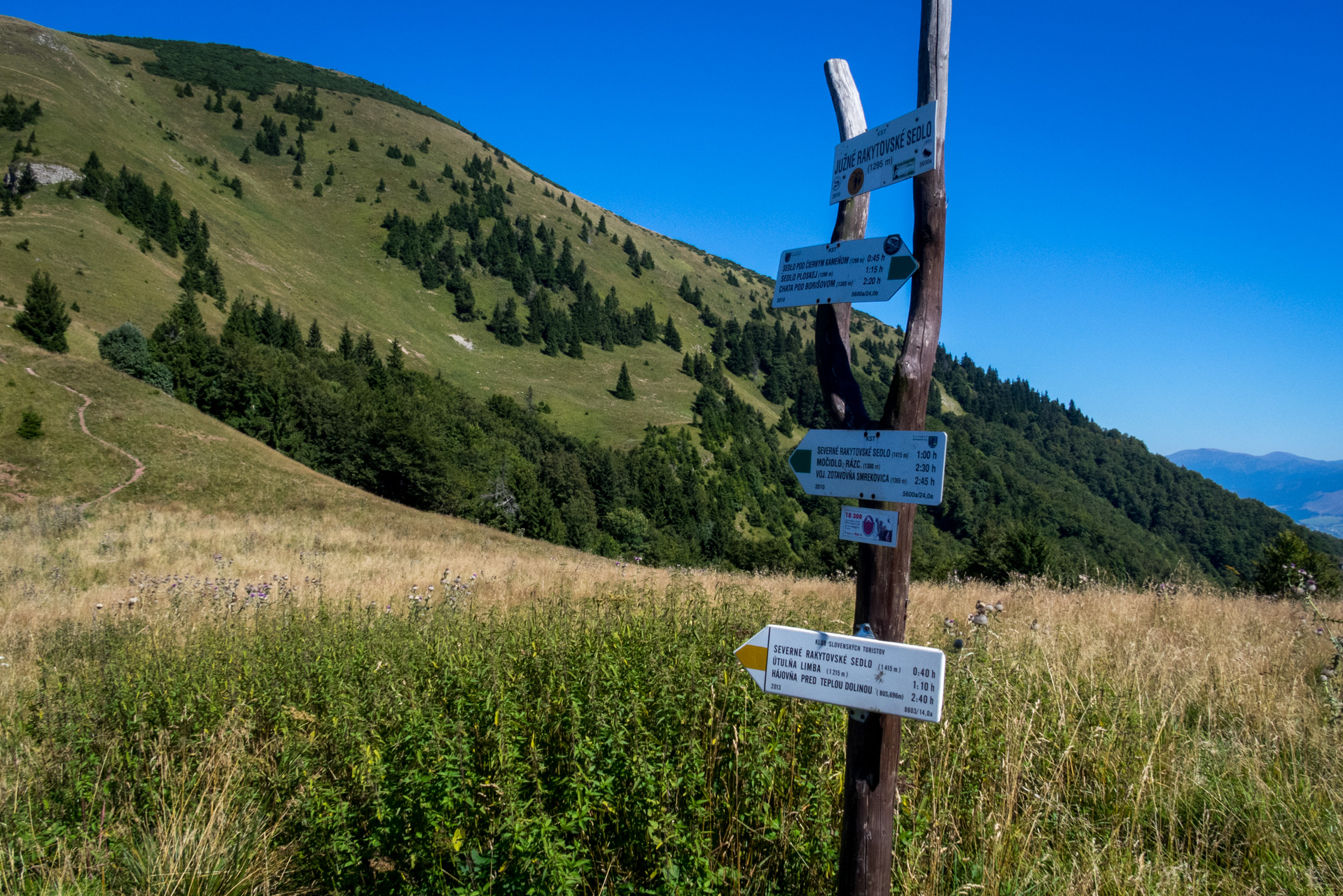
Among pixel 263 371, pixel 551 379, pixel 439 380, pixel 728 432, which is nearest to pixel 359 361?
pixel 439 380

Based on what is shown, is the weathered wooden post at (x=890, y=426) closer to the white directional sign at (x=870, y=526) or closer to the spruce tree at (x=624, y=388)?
the white directional sign at (x=870, y=526)

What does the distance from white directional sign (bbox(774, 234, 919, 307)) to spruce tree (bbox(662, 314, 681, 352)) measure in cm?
11751

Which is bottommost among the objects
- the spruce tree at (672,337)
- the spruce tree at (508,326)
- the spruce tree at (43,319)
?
the spruce tree at (43,319)

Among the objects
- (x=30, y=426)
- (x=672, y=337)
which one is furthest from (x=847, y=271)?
(x=672, y=337)

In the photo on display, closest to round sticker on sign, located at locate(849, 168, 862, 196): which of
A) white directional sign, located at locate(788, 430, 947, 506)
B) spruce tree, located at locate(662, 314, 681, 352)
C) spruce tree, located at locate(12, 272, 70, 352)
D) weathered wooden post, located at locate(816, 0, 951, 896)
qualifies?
weathered wooden post, located at locate(816, 0, 951, 896)

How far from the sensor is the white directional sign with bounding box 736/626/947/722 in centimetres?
210

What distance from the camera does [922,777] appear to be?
A: 343cm

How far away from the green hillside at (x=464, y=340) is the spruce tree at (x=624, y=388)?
3.54 m

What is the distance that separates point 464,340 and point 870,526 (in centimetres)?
9628

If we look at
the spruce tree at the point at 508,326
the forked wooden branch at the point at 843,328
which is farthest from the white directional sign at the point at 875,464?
the spruce tree at the point at 508,326

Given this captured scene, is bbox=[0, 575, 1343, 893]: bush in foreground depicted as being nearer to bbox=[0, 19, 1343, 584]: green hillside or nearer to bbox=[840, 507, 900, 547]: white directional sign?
bbox=[840, 507, 900, 547]: white directional sign

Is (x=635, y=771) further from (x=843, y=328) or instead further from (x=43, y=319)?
(x=43, y=319)

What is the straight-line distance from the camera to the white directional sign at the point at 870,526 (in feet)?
7.47

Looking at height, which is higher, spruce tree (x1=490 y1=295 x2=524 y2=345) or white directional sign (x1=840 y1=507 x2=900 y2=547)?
spruce tree (x1=490 y1=295 x2=524 y2=345)
